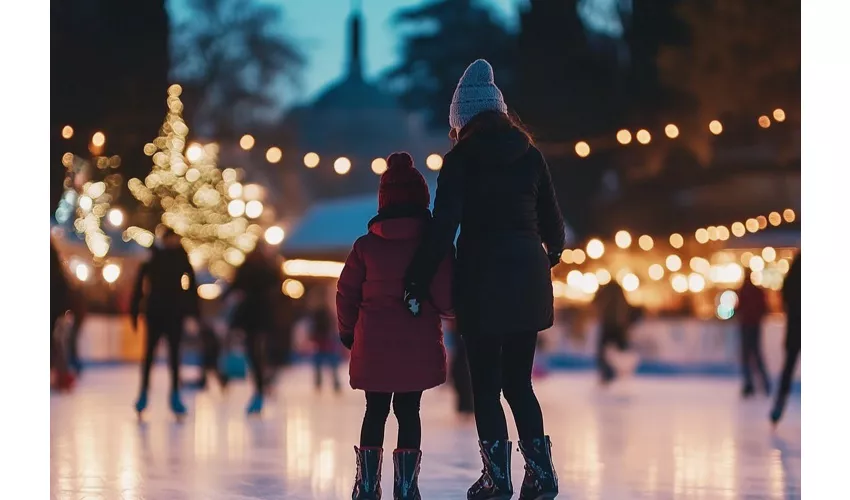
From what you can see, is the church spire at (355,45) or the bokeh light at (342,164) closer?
the bokeh light at (342,164)

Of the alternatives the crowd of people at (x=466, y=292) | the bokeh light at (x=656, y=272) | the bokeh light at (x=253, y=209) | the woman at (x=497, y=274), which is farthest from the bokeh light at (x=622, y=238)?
the woman at (x=497, y=274)

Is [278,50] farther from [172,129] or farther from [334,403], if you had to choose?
[334,403]

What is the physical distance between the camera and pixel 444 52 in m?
32.8

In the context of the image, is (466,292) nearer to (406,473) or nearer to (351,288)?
(351,288)

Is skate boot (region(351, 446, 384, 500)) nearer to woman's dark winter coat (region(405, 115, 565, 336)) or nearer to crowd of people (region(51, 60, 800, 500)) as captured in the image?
crowd of people (region(51, 60, 800, 500))

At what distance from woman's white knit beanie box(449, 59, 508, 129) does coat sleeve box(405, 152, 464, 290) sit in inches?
10.4

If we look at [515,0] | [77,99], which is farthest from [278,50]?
[77,99]

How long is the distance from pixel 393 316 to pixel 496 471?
0.67 meters

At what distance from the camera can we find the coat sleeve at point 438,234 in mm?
5258

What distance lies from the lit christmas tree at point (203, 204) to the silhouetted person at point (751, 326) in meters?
20.1

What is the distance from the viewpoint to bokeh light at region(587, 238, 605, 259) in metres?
26.9

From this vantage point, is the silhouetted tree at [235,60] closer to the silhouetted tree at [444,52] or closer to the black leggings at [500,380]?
the silhouetted tree at [444,52]

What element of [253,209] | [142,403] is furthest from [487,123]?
[253,209]
